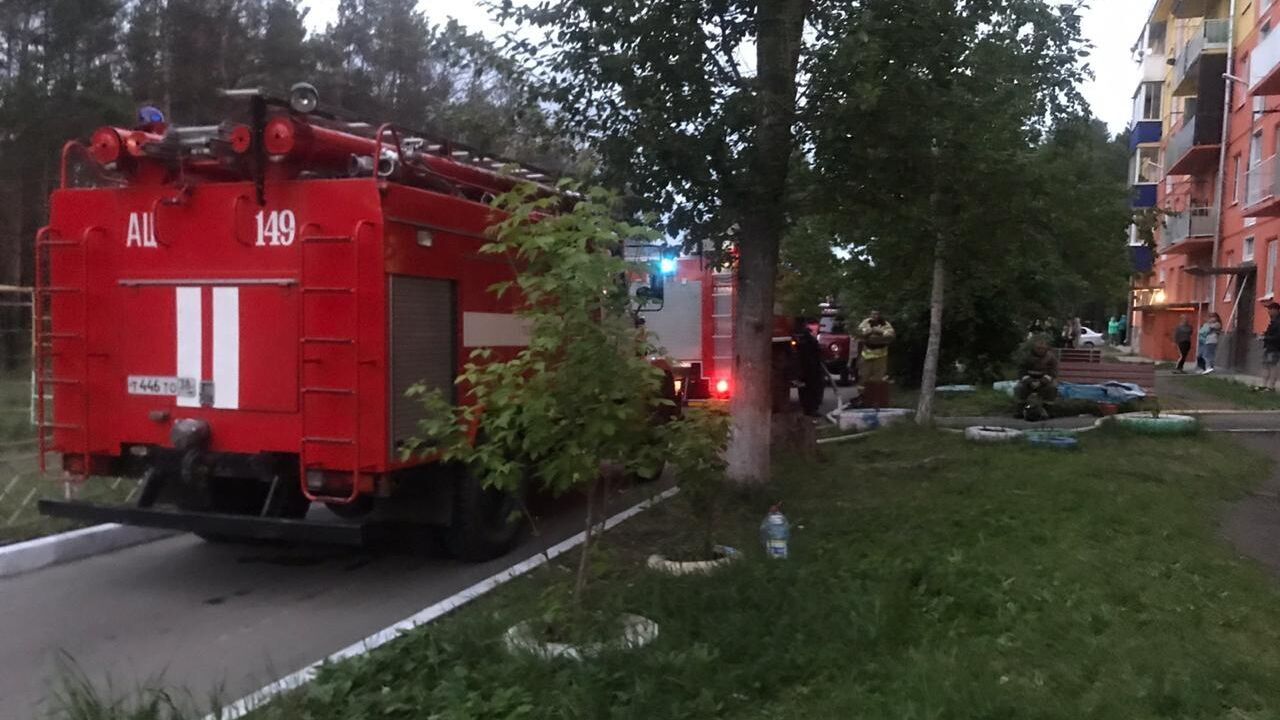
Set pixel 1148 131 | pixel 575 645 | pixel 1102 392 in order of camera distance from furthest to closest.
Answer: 1. pixel 1148 131
2. pixel 1102 392
3. pixel 575 645

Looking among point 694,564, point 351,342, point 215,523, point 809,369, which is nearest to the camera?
point 351,342

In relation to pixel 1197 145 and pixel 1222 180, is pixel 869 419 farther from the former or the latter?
pixel 1197 145

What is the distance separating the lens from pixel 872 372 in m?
16.6

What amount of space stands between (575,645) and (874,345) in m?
12.4

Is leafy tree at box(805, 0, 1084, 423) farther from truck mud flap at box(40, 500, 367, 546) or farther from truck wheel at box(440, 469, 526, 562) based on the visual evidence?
truck mud flap at box(40, 500, 367, 546)

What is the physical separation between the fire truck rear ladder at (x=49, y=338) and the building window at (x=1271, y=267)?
25436 millimetres

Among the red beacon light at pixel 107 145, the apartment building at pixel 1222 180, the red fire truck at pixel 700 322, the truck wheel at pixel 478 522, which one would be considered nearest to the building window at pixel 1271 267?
the apartment building at pixel 1222 180

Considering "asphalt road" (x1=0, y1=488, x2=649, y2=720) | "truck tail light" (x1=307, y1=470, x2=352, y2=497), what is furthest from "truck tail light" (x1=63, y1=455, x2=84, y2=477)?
"truck tail light" (x1=307, y1=470, x2=352, y2=497)

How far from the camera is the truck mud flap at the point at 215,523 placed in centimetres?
621

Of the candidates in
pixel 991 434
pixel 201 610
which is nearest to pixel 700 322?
pixel 991 434

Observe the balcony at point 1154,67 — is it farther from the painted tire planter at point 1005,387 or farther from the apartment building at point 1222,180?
the painted tire planter at point 1005,387

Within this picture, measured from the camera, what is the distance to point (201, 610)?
21.4 feet

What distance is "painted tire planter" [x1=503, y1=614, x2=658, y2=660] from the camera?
4.77 meters

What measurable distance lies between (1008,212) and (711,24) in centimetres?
466
